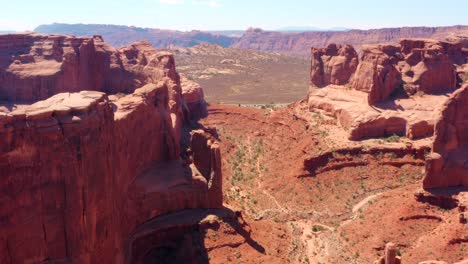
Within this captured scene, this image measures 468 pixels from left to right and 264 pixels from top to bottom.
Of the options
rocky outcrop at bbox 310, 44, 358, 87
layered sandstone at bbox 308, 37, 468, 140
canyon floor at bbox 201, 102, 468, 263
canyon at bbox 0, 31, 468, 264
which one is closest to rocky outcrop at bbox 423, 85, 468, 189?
canyon at bbox 0, 31, 468, 264

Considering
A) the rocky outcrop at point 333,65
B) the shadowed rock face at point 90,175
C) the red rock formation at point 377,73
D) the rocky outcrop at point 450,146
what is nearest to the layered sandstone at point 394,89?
the red rock formation at point 377,73

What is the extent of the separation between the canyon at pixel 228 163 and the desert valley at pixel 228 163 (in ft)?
0.32

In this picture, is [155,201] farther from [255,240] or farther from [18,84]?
[18,84]

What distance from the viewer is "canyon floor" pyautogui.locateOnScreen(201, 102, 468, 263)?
30734 millimetres

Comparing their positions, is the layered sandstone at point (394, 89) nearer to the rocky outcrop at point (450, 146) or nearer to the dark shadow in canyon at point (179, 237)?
the rocky outcrop at point (450, 146)

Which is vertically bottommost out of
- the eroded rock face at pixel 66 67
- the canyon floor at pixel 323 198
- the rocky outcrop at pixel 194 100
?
the canyon floor at pixel 323 198

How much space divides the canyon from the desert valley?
10 cm

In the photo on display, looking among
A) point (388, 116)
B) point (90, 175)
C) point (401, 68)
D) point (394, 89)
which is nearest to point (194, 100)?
point (394, 89)

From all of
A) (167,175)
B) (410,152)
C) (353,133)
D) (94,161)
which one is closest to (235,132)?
(353,133)

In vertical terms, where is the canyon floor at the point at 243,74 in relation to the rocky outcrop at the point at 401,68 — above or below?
below

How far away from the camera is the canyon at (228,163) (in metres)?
20.3

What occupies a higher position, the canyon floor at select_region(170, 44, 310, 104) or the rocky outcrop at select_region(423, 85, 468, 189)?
the rocky outcrop at select_region(423, 85, 468, 189)

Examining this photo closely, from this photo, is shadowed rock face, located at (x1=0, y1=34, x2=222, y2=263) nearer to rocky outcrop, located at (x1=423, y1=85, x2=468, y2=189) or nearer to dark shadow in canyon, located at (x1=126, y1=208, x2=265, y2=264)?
dark shadow in canyon, located at (x1=126, y1=208, x2=265, y2=264)

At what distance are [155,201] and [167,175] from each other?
2.39 metres
